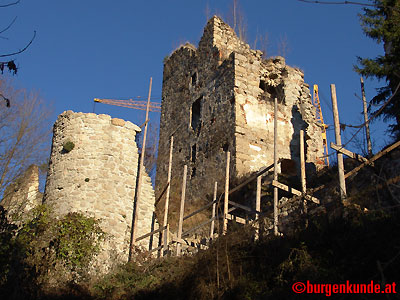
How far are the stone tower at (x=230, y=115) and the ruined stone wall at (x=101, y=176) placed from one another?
1680 millimetres

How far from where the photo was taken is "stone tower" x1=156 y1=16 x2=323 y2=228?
47.7 feet

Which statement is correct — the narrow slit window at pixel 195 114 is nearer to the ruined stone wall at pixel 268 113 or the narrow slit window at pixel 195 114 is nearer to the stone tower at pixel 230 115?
the stone tower at pixel 230 115

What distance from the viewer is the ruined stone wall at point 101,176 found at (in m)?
11.1

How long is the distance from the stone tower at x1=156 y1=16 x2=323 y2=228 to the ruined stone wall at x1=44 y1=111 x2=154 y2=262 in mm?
1680

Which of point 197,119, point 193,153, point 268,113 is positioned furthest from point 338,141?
point 197,119

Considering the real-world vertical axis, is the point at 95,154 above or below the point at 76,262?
above

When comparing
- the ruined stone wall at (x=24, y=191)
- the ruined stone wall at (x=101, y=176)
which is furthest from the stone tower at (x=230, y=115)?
the ruined stone wall at (x=24, y=191)

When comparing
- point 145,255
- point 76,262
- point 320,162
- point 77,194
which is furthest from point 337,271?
point 320,162

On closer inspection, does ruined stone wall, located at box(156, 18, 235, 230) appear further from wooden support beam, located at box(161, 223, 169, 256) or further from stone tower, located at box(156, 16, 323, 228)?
wooden support beam, located at box(161, 223, 169, 256)

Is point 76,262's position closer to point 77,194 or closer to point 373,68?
point 77,194

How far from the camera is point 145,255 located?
10.6m

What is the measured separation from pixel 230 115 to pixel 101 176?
4.92 metres

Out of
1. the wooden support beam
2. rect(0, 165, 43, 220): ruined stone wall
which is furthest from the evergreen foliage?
rect(0, 165, 43, 220): ruined stone wall

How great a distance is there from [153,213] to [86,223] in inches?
73.6
